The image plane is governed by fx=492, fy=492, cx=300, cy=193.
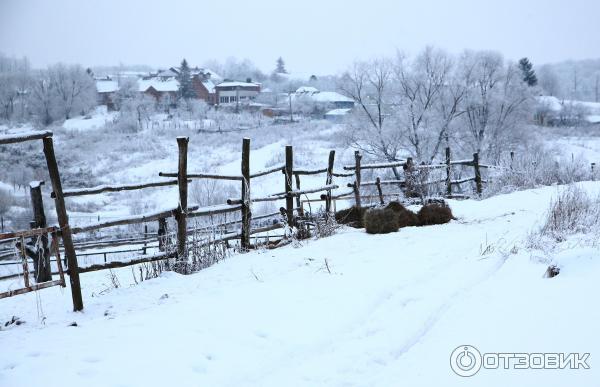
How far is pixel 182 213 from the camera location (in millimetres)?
6703

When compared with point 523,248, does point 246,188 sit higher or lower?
higher

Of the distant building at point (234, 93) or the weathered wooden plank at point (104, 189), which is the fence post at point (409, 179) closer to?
the weathered wooden plank at point (104, 189)

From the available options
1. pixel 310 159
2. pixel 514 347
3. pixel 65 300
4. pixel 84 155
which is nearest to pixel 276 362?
pixel 514 347

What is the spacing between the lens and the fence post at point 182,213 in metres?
6.71

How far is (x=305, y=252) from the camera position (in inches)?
284

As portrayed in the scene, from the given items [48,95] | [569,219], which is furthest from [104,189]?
[48,95]

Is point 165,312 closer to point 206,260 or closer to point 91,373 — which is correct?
point 91,373

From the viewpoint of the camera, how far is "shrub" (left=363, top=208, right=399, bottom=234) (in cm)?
851

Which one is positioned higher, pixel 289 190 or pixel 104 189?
pixel 104 189

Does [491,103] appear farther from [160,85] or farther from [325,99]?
[160,85]

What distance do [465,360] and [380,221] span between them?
17.0 feet

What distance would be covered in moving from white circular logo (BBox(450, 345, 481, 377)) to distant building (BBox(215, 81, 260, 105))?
251 ft

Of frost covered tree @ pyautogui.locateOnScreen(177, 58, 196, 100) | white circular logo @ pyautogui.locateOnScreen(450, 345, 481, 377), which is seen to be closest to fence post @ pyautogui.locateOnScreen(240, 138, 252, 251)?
white circular logo @ pyautogui.locateOnScreen(450, 345, 481, 377)

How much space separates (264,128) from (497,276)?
56.3 m
